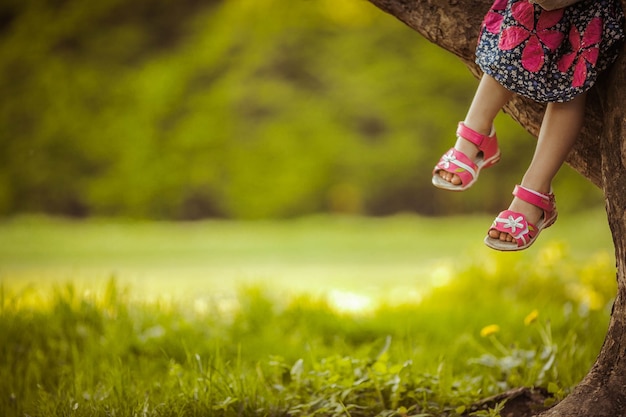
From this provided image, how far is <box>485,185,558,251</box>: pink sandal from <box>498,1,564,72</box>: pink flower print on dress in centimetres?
32

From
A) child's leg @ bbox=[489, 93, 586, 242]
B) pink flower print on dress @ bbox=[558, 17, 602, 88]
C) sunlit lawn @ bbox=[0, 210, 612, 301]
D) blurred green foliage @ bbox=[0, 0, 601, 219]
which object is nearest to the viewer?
pink flower print on dress @ bbox=[558, 17, 602, 88]

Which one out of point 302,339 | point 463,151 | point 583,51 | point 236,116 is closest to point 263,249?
point 236,116

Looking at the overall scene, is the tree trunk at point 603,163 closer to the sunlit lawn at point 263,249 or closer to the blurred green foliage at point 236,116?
the sunlit lawn at point 263,249

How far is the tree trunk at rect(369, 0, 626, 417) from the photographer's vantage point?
157 cm

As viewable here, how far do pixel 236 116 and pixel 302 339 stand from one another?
21.5ft

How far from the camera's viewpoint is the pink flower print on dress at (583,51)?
1554 millimetres

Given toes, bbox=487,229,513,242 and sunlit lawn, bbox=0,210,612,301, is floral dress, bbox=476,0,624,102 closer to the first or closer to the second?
toes, bbox=487,229,513,242

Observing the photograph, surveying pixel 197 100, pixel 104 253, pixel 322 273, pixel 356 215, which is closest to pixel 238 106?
pixel 197 100

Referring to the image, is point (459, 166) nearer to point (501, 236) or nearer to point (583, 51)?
point (501, 236)

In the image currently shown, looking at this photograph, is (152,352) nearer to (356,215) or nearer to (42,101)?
(356,215)

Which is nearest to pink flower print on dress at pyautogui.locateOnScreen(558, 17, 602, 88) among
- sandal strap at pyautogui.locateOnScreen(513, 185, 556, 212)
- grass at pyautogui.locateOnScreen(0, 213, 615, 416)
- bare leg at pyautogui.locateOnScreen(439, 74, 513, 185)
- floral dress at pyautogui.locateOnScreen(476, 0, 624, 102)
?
floral dress at pyautogui.locateOnScreen(476, 0, 624, 102)

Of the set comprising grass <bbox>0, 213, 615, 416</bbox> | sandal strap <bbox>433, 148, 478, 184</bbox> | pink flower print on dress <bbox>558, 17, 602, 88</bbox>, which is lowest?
grass <bbox>0, 213, 615, 416</bbox>

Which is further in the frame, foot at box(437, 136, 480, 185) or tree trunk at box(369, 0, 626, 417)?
Answer: foot at box(437, 136, 480, 185)

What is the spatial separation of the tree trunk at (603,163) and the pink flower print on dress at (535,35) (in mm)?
158
